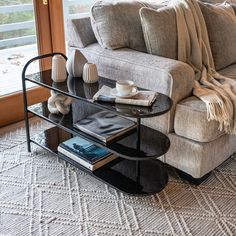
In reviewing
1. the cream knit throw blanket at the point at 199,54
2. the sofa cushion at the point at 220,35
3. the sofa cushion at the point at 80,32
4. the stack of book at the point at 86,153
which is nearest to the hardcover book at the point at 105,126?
the stack of book at the point at 86,153

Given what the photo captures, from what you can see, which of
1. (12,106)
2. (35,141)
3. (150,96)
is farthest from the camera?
(12,106)

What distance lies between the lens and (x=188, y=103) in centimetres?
189

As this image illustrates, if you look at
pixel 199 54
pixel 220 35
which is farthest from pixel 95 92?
pixel 220 35

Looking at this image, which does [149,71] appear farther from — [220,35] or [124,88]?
[220,35]

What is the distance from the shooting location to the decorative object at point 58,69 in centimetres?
205

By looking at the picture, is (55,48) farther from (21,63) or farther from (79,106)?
(79,106)

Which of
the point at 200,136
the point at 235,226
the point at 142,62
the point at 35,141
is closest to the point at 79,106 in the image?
the point at 35,141

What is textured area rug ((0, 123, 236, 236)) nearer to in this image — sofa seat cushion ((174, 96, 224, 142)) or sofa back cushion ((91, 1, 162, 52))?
sofa seat cushion ((174, 96, 224, 142))

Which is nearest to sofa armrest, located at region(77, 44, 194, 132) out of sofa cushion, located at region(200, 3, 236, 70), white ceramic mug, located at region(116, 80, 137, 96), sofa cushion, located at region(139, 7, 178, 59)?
sofa cushion, located at region(139, 7, 178, 59)

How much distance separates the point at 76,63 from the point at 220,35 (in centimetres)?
109

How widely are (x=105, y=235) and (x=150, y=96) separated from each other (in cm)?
71

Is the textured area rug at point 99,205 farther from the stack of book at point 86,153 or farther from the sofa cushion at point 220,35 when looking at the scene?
the sofa cushion at point 220,35

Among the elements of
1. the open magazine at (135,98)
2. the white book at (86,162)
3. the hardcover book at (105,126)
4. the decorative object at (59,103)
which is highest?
the open magazine at (135,98)

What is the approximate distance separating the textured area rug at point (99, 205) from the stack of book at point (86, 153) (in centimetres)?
12
